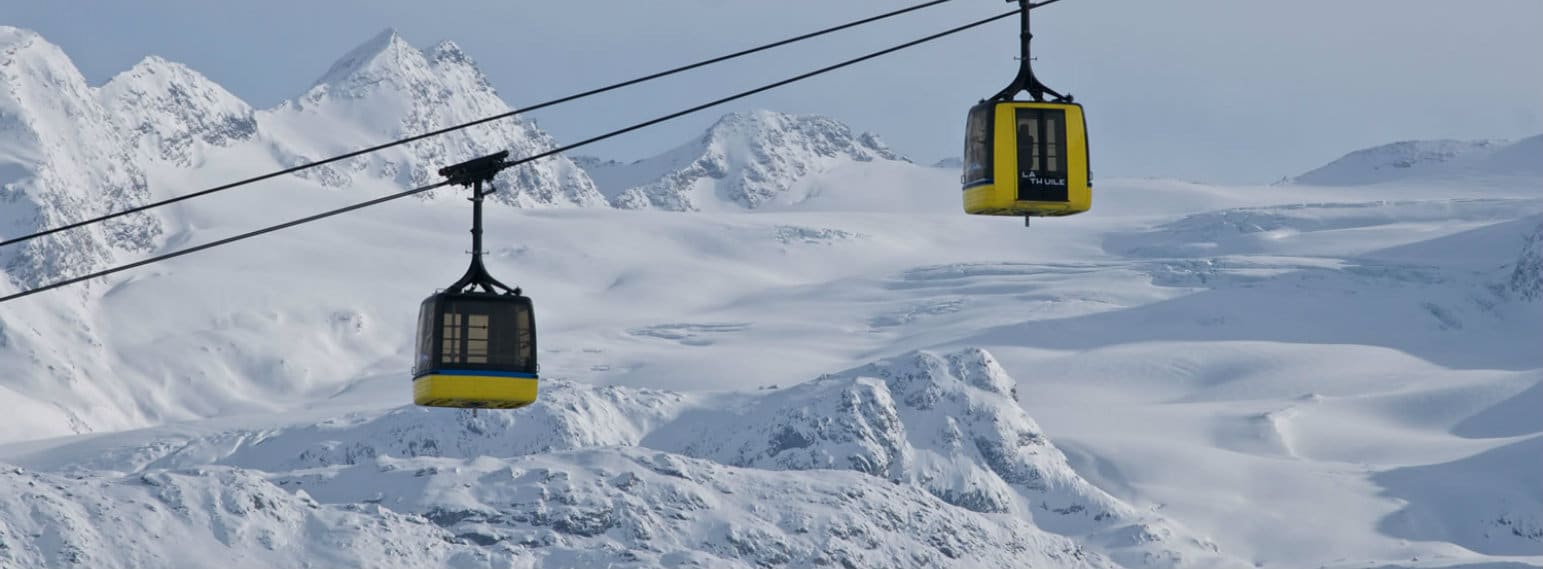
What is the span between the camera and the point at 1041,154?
88.2 ft

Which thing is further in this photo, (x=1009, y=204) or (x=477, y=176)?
(x=1009, y=204)

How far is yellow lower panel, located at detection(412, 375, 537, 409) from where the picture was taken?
27141 mm

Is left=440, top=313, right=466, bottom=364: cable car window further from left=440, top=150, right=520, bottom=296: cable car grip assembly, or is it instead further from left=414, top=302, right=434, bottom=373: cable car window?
left=440, top=150, right=520, bottom=296: cable car grip assembly

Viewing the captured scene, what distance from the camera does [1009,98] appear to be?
27.4 m

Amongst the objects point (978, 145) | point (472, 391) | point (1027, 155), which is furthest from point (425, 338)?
point (1027, 155)

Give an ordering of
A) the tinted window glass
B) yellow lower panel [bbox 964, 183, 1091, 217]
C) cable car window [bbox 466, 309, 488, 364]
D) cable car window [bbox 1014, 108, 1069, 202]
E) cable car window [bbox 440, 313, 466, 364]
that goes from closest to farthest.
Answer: yellow lower panel [bbox 964, 183, 1091, 217]
cable car window [bbox 1014, 108, 1069, 202]
cable car window [bbox 440, 313, 466, 364]
the tinted window glass
cable car window [bbox 466, 309, 488, 364]

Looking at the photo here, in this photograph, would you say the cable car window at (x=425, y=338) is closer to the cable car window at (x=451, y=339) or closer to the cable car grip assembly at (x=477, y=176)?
the cable car window at (x=451, y=339)

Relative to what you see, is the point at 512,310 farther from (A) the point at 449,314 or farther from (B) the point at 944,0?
(B) the point at 944,0

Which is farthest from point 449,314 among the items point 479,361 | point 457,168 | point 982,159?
point 982,159

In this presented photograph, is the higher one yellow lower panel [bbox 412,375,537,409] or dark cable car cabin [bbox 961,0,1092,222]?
dark cable car cabin [bbox 961,0,1092,222]

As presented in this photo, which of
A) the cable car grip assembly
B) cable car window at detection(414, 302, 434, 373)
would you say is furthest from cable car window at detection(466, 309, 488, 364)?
the cable car grip assembly

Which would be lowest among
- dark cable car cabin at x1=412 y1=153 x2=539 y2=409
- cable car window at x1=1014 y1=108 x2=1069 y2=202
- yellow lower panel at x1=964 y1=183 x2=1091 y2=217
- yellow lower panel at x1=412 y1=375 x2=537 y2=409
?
yellow lower panel at x1=412 y1=375 x2=537 y2=409

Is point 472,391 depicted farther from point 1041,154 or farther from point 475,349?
point 1041,154

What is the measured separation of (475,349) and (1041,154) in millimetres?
5461
